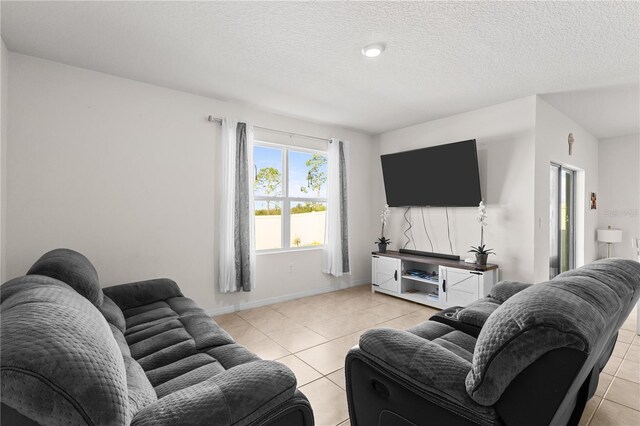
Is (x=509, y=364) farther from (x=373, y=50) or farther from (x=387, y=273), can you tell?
(x=387, y=273)

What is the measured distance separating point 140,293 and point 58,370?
2045 millimetres

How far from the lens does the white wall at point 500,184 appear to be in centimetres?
365

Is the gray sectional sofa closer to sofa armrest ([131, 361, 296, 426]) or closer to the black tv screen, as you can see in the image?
sofa armrest ([131, 361, 296, 426])

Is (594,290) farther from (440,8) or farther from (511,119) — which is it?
(511,119)

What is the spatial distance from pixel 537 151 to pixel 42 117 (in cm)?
504

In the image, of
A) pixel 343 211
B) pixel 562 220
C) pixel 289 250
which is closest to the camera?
pixel 289 250

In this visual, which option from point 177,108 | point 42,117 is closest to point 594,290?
point 177,108

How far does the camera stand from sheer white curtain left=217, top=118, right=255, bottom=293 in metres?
3.70

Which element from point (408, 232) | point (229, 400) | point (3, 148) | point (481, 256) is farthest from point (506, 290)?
point (3, 148)

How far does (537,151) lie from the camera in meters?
3.63

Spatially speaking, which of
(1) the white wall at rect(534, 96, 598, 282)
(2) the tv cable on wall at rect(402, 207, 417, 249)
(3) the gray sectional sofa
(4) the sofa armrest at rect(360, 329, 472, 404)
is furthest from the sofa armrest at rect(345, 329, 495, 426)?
(2) the tv cable on wall at rect(402, 207, 417, 249)

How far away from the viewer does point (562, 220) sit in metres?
4.93

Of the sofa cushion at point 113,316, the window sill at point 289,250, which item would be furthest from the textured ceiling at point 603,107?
the sofa cushion at point 113,316

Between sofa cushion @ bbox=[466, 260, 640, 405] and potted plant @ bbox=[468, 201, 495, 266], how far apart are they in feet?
8.52
